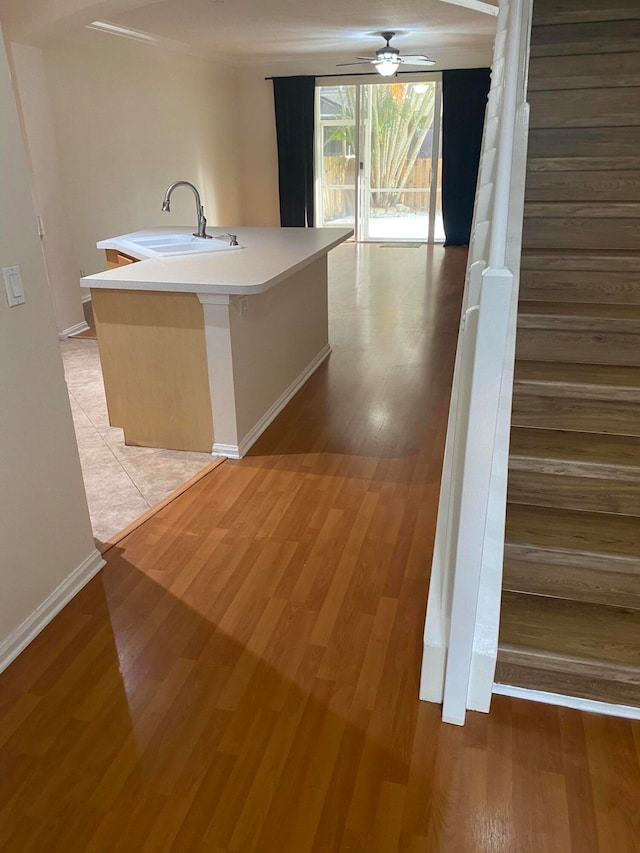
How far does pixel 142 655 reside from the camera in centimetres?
202

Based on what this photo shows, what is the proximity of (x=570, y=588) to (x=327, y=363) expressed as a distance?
2.98 meters

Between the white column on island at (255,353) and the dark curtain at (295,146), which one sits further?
the dark curtain at (295,146)

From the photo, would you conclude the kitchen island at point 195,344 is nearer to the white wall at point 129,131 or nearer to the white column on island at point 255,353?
the white column on island at point 255,353

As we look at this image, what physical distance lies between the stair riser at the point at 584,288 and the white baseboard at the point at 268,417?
1.55 meters

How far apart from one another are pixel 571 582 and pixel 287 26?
255 inches

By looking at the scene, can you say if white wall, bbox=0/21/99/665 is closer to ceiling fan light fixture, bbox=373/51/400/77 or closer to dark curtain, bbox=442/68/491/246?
ceiling fan light fixture, bbox=373/51/400/77

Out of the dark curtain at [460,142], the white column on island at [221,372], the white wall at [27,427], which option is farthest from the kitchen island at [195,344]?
the dark curtain at [460,142]

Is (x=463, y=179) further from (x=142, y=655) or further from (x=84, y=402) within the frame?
(x=142, y=655)

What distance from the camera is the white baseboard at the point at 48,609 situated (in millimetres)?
1998

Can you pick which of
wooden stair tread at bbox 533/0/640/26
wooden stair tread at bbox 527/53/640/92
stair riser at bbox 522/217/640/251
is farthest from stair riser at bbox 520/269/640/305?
wooden stair tread at bbox 533/0/640/26

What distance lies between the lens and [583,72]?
11.1ft

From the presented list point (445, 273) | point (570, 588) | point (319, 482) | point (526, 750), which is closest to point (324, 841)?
point (526, 750)

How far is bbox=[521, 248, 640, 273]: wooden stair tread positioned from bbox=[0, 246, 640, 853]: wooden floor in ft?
3.78

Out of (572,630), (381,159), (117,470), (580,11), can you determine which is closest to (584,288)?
(572,630)
